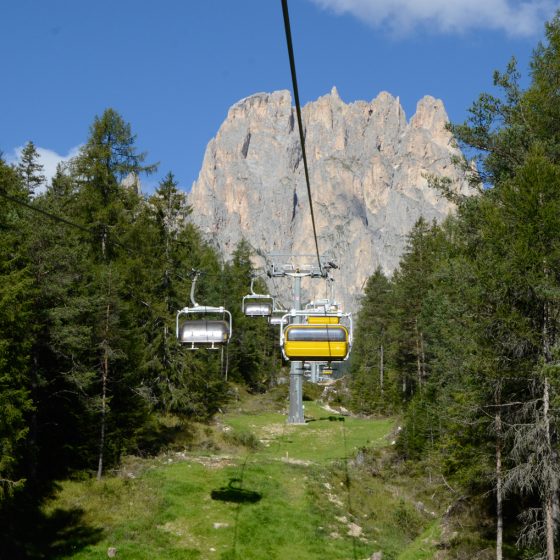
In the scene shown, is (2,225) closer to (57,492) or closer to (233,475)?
(57,492)

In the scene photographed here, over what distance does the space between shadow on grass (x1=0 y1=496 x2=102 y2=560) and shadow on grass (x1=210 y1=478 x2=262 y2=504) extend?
4.70 m

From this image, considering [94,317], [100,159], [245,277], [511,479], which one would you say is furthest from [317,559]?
[245,277]

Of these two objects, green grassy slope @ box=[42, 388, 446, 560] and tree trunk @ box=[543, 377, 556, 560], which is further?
green grassy slope @ box=[42, 388, 446, 560]

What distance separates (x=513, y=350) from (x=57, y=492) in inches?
612

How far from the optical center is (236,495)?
21828 mm

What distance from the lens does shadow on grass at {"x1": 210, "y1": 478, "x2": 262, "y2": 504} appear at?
21.4 metres

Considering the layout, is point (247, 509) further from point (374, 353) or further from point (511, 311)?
point (374, 353)

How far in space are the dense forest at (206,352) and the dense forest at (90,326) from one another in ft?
0.24

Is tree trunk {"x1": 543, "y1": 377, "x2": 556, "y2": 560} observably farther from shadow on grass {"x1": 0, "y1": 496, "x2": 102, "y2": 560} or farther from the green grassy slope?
shadow on grass {"x1": 0, "y1": 496, "x2": 102, "y2": 560}

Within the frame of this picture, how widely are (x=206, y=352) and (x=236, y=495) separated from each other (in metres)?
17.3

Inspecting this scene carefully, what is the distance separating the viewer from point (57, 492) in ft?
66.6

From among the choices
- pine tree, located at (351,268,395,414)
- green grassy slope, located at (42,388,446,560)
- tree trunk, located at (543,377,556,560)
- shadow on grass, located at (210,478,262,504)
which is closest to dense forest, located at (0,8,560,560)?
tree trunk, located at (543,377,556,560)

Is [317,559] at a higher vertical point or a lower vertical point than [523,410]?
→ lower

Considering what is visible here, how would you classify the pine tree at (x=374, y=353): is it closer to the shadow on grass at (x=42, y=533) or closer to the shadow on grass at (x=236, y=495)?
the shadow on grass at (x=236, y=495)
